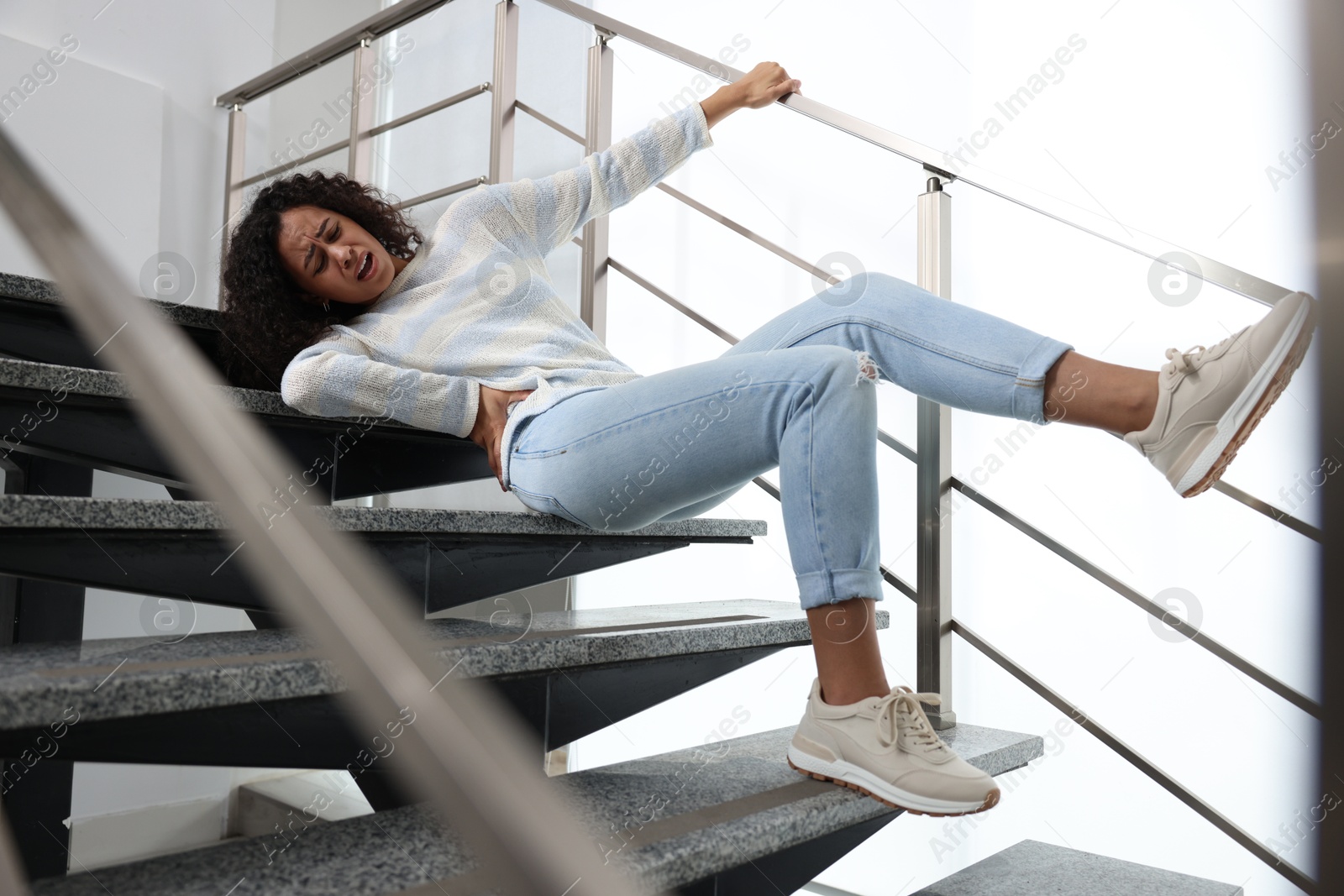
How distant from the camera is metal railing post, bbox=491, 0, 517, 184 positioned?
5.38ft

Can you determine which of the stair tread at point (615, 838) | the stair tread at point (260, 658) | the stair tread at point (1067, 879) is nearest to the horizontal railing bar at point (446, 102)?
the stair tread at point (260, 658)

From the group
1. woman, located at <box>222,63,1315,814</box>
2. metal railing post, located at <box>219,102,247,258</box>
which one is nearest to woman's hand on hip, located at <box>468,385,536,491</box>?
woman, located at <box>222,63,1315,814</box>

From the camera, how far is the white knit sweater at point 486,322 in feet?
3.59

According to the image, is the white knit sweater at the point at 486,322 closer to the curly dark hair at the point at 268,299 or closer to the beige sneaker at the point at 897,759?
the curly dark hair at the point at 268,299

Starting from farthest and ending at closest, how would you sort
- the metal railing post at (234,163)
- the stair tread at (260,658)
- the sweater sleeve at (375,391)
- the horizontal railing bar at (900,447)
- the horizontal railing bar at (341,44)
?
1. the metal railing post at (234,163)
2. the horizontal railing bar at (341,44)
3. the horizontal railing bar at (900,447)
4. the sweater sleeve at (375,391)
5. the stair tread at (260,658)

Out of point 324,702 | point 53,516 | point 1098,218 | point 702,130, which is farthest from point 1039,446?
point 53,516

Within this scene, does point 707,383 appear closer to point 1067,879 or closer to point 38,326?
point 1067,879

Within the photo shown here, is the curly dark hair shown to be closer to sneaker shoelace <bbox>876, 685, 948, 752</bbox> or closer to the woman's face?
the woman's face

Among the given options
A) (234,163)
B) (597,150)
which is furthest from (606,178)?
(234,163)

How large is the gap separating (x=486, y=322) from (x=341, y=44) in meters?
1.00

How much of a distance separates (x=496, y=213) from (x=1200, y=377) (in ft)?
3.20

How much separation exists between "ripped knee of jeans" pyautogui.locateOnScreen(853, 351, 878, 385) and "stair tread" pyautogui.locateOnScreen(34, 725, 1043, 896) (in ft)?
1.27

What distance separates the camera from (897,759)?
0.81 meters

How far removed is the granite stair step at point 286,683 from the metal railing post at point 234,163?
1811mm
